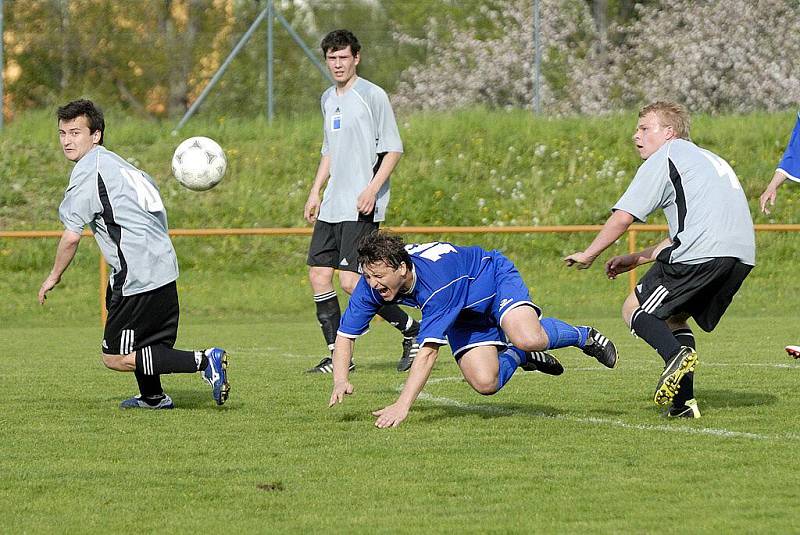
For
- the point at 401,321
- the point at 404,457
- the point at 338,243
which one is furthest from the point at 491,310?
the point at 338,243

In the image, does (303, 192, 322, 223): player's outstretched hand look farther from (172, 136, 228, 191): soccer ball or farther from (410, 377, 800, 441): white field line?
(410, 377, 800, 441): white field line

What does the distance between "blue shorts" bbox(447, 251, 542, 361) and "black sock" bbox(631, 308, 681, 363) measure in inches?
19.9

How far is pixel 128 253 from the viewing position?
6984 mm

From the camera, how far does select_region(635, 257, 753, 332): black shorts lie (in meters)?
6.59

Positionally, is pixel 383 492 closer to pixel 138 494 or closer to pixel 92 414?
pixel 138 494

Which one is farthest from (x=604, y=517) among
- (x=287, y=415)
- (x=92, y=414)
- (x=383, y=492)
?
(x=92, y=414)

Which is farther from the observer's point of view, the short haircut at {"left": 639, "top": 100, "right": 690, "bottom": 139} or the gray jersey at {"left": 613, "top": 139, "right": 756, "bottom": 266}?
the short haircut at {"left": 639, "top": 100, "right": 690, "bottom": 139}

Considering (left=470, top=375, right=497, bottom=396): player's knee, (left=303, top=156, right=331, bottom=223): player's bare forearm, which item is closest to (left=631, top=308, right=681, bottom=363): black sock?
(left=470, top=375, right=497, bottom=396): player's knee

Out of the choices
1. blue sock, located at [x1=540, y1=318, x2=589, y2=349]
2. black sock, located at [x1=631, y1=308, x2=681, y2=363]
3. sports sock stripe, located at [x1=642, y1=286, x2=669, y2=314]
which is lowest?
blue sock, located at [x1=540, y1=318, x2=589, y2=349]

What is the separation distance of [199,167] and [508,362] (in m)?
4.82

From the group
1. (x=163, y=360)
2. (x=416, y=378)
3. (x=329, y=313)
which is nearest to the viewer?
(x=416, y=378)

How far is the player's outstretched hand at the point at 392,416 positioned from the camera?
630 cm

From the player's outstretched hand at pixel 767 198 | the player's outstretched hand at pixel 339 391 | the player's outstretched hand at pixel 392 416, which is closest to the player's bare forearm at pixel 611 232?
the player's outstretched hand at pixel 392 416

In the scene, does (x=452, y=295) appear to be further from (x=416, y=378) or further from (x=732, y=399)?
(x=732, y=399)
